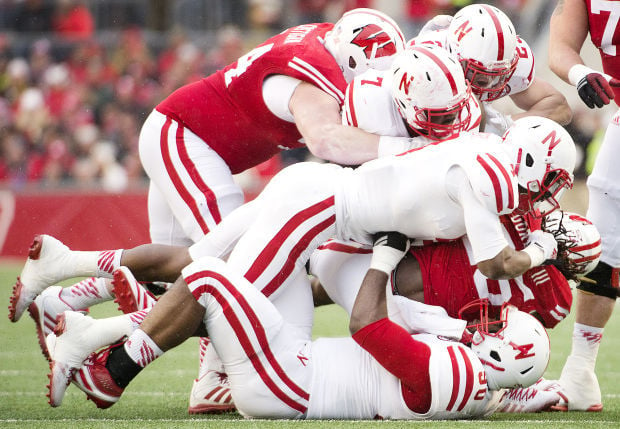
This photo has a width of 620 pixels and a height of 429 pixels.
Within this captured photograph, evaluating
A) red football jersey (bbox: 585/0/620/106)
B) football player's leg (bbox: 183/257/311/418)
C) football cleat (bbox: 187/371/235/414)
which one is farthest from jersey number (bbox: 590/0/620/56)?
Answer: football cleat (bbox: 187/371/235/414)

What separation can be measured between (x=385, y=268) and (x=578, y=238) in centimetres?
74

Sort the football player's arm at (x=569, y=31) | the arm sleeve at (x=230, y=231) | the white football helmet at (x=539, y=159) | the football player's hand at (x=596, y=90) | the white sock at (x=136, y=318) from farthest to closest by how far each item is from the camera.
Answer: the football player's arm at (x=569, y=31)
the football player's hand at (x=596, y=90)
the arm sleeve at (x=230, y=231)
the white sock at (x=136, y=318)
the white football helmet at (x=539, y=159)

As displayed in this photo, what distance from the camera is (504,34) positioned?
4555 mm

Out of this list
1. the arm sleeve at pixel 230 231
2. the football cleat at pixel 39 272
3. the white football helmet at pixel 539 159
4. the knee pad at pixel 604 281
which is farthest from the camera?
the knee pad at pixel 604 281

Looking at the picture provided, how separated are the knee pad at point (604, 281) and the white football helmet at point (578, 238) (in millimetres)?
628

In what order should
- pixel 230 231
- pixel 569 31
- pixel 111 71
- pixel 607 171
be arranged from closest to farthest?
pixel 230 231 → pixel 607 171 → pixel 569 31 → pixel 111 71

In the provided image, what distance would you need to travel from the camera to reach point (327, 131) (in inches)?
179

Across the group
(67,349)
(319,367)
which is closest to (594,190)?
(319,367)

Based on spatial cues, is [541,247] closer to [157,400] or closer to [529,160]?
[529,160]

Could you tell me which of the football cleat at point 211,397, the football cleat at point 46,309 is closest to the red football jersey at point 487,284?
the football cleat at point 211,397

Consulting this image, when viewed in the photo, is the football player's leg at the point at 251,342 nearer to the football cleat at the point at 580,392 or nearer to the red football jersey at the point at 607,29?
the football cleat at the point at 580,392

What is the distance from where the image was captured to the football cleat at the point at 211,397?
446 centimetres

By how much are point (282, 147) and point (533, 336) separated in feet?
5.53

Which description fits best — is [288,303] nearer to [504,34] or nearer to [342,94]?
[342,94]
